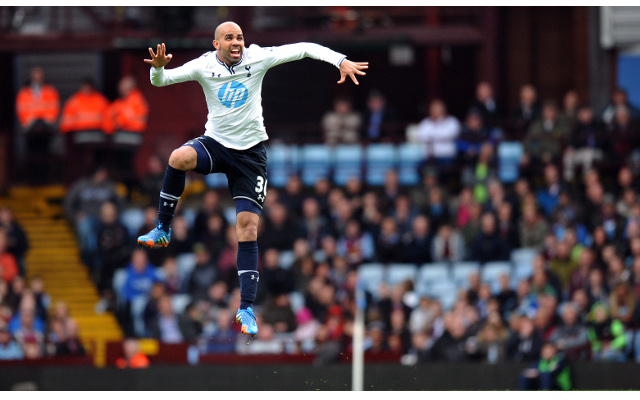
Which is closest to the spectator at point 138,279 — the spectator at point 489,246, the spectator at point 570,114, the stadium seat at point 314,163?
the stadium seat at point 314,163

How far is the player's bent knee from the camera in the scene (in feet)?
30.5

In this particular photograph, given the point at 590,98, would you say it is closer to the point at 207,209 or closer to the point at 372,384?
the point at 207,209

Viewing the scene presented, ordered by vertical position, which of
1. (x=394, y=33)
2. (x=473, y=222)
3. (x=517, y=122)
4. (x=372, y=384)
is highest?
(x=394, y=33)

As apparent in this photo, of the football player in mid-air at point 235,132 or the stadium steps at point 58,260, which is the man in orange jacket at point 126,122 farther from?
the football player in mid-air at point 235,132

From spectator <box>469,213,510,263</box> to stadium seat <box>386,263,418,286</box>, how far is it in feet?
2.69

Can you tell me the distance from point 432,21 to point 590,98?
3.02m

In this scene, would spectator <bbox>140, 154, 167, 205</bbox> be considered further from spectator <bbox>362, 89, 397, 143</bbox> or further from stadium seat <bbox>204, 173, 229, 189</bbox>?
spectator <bbox>362, 89, 397, 143</bbox>

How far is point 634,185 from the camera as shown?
16.6m

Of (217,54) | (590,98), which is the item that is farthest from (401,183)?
(217,54)

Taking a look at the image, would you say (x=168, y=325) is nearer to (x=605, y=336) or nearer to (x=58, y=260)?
(x=58, y=260)

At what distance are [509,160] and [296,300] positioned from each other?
4.17 metres

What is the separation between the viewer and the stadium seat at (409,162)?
18.0 metres

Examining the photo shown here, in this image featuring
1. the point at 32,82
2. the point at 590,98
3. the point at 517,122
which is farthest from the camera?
the point at 590,98

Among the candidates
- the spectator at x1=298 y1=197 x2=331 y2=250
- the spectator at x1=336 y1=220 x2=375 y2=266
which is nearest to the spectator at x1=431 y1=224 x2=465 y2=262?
the spectator at x1=336 y1=220 x2=375 y2=266
